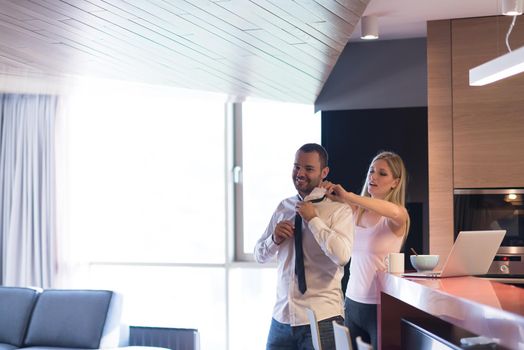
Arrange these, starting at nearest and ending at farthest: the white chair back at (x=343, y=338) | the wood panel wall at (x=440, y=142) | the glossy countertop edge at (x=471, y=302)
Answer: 1. the glossy countertop edge at (x=471, y=302)
2. the white chair back at (x=343, y=338)
3. the wood panel wall at (x=440, y=142)

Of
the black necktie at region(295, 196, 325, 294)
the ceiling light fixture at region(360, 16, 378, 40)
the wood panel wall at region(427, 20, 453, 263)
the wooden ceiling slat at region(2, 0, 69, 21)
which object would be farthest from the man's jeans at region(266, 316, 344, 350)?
the ceiling light fixture at region(360, 16, 378, 40)

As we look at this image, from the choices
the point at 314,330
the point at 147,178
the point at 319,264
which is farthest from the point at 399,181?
the point at 147,178

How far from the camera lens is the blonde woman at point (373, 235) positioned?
405cm

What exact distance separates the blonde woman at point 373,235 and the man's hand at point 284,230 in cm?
39

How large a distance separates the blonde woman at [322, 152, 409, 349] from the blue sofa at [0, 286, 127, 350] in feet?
7.86

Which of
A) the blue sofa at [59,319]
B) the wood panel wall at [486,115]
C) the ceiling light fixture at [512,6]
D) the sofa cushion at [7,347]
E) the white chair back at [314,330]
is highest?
the ceiling light fixture at [512,6]

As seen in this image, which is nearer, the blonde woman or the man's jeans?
the man's jeans

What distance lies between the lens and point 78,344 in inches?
234

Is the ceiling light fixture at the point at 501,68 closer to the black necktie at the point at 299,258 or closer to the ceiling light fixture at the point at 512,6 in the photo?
the ceiling light fixture at the point at 512,6

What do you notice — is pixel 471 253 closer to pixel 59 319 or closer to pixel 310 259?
pixel 310 259

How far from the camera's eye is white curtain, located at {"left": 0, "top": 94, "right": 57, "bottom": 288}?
7.41 metres

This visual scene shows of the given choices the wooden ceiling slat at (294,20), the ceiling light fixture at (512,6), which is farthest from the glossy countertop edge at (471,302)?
the ceiling light fixture at (512,6)

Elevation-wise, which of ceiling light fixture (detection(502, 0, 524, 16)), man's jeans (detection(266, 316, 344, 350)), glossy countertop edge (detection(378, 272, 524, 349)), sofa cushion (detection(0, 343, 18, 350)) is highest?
ceiling light fixture (detection(502, 0, 524, 16))

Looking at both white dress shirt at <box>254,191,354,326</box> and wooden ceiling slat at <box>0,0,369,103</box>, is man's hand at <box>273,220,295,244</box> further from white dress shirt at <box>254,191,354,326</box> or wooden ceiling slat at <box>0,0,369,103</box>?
wooden ceiling slat at <box>0,0,369,103</box>
